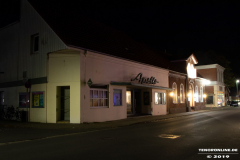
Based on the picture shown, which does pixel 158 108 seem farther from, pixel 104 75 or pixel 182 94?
pixel 104 75

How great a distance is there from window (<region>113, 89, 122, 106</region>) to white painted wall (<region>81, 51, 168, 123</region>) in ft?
0.96

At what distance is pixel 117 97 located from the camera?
65.0ft

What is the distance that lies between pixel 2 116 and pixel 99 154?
16428 millimetres

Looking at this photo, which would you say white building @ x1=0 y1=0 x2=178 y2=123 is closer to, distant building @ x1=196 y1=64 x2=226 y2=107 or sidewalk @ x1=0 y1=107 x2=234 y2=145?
sidewalk @ x1=0 y1=107 x2=234 y2=145

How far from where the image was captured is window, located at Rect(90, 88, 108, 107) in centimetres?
1731

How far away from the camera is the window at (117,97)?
1942 cm

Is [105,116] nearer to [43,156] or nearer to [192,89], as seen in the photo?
[43,156]

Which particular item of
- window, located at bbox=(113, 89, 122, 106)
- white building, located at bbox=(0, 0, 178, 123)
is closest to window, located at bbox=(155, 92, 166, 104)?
white building, located at bbox=(0, 0, 178, 123)

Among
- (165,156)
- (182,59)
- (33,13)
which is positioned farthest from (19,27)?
(182,59)

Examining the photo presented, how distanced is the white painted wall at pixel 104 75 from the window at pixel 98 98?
380mm

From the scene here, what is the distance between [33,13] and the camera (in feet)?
59.5

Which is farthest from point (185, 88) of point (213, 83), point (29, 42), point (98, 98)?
point (213, 83)

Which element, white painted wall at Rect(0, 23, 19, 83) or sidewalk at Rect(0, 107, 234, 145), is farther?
white painted wall at Rect(0, 23, 19, 83)

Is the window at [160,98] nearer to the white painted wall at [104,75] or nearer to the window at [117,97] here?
the white painted wall at [104,75]
